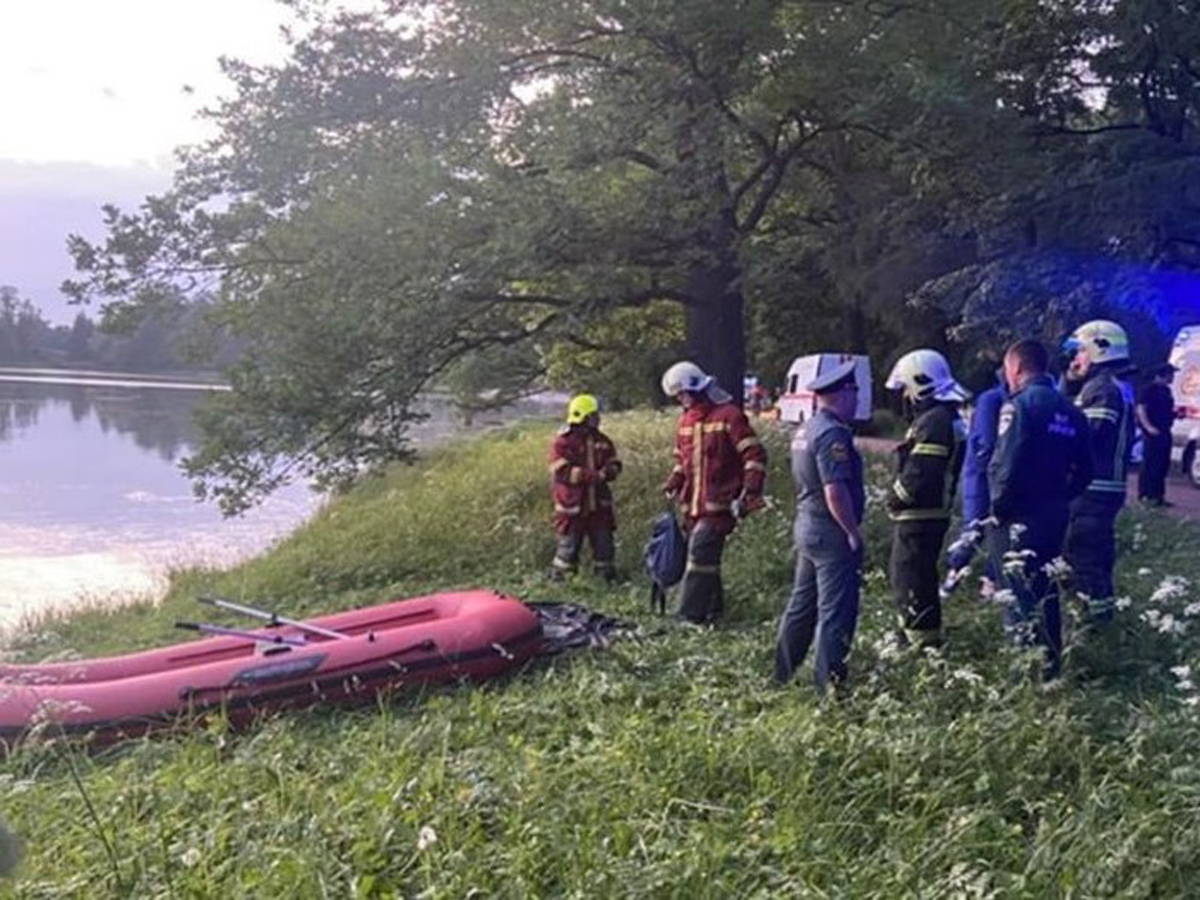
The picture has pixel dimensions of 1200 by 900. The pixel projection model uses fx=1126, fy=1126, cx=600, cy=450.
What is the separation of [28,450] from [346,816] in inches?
1163

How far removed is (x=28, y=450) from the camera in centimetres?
2942

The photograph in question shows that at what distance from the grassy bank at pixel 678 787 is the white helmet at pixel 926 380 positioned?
3.86 feet

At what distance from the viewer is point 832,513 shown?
15.3ft

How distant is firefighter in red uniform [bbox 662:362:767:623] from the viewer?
6.46m

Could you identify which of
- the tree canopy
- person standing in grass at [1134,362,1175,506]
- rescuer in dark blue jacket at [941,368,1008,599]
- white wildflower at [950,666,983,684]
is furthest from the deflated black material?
person standing in grass at [1134,362,1175,506]

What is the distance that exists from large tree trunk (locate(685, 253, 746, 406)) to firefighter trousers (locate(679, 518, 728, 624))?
6.50 m

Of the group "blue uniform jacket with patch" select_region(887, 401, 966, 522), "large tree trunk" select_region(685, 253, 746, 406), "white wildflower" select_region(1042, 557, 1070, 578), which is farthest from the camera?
"large tree trunk" select_region(685, 253, 746, 406)

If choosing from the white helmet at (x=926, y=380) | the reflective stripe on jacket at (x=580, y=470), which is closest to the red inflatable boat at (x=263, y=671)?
the reflective stripe on jacket at (x=580, y=470)

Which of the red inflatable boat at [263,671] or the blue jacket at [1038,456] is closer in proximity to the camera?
the blue jacket at [1038,456]

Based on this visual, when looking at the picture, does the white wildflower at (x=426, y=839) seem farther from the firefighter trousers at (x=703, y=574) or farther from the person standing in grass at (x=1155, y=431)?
the person standing in grass at (x=1155, y=431)

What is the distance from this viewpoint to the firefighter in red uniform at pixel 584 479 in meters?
8.07

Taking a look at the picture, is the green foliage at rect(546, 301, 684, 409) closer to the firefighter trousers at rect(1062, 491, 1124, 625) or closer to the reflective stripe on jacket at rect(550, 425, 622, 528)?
the reflective stripe on jacket at rect(550, 425, 622, 528)

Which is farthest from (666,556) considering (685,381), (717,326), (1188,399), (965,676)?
(1188,399)

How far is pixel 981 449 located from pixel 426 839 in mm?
4353
